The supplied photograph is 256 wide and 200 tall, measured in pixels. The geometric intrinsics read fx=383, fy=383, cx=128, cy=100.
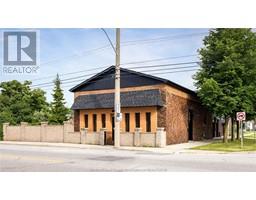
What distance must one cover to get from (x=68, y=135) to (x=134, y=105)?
A: 5.66m

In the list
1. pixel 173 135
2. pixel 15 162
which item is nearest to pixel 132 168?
pixel 15 162

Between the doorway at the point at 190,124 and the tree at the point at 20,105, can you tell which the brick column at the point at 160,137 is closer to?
the doorway at the point at 190,124

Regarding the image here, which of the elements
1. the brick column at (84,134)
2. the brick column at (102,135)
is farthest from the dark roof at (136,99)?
the brick column at (84,134)

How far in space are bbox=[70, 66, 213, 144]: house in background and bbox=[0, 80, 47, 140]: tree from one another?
2541mm

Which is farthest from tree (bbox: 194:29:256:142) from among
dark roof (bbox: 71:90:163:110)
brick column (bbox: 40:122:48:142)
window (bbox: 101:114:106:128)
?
brick column (bbox: 40:122:48:142)

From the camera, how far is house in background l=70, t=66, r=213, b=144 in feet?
72.6

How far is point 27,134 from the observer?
26781mm

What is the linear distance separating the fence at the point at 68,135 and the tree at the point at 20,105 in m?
0.67

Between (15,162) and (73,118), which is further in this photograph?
(73,118)

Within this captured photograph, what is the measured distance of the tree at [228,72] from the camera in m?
23.0

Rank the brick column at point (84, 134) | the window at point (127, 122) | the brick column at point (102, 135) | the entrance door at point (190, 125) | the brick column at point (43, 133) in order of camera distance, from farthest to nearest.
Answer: the entrance door at point (190, 125) < the brick column at point (43, 133) < the brick column at point (84, 134) < the brick column at point (102, 135) < the window at point (127, 122)

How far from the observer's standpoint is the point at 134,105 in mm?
22188
